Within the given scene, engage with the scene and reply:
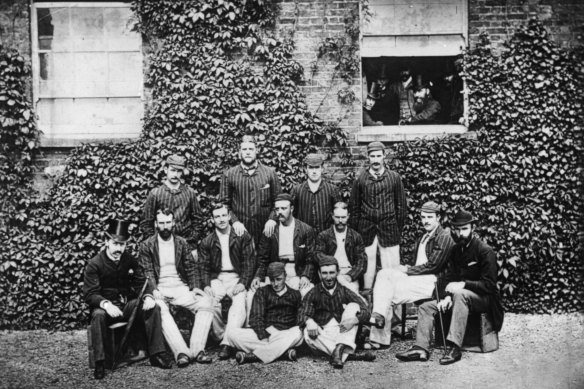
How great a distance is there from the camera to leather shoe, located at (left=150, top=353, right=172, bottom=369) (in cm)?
612

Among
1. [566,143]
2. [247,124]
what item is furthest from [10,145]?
[566,143]

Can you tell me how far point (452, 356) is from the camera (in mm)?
6113

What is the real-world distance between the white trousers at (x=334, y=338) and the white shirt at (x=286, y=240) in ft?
3.63

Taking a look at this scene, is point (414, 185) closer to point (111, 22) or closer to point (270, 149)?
point (270, 149)

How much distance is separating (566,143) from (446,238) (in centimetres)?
268

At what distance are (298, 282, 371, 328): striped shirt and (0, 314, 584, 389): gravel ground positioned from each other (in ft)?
1.44

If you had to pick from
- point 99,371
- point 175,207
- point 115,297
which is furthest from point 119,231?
point 99,371

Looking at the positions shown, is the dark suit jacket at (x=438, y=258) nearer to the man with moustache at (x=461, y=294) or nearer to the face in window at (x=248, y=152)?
the man with moustache at (x=461, y=294)

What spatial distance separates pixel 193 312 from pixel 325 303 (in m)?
1.52

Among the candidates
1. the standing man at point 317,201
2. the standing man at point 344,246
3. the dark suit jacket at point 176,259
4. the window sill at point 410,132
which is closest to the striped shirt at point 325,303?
the standing man at point 344,246

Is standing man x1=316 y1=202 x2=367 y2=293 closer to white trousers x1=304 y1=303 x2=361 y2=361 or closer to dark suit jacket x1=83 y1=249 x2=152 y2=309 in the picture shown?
white trousers x1=304 y1=303 x2=361 y2=361

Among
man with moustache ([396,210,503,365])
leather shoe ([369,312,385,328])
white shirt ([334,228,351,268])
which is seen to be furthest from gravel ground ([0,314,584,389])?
white shirt ([334,228,351,268])

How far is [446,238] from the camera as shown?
268 inches

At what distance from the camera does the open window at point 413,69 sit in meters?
8.44
